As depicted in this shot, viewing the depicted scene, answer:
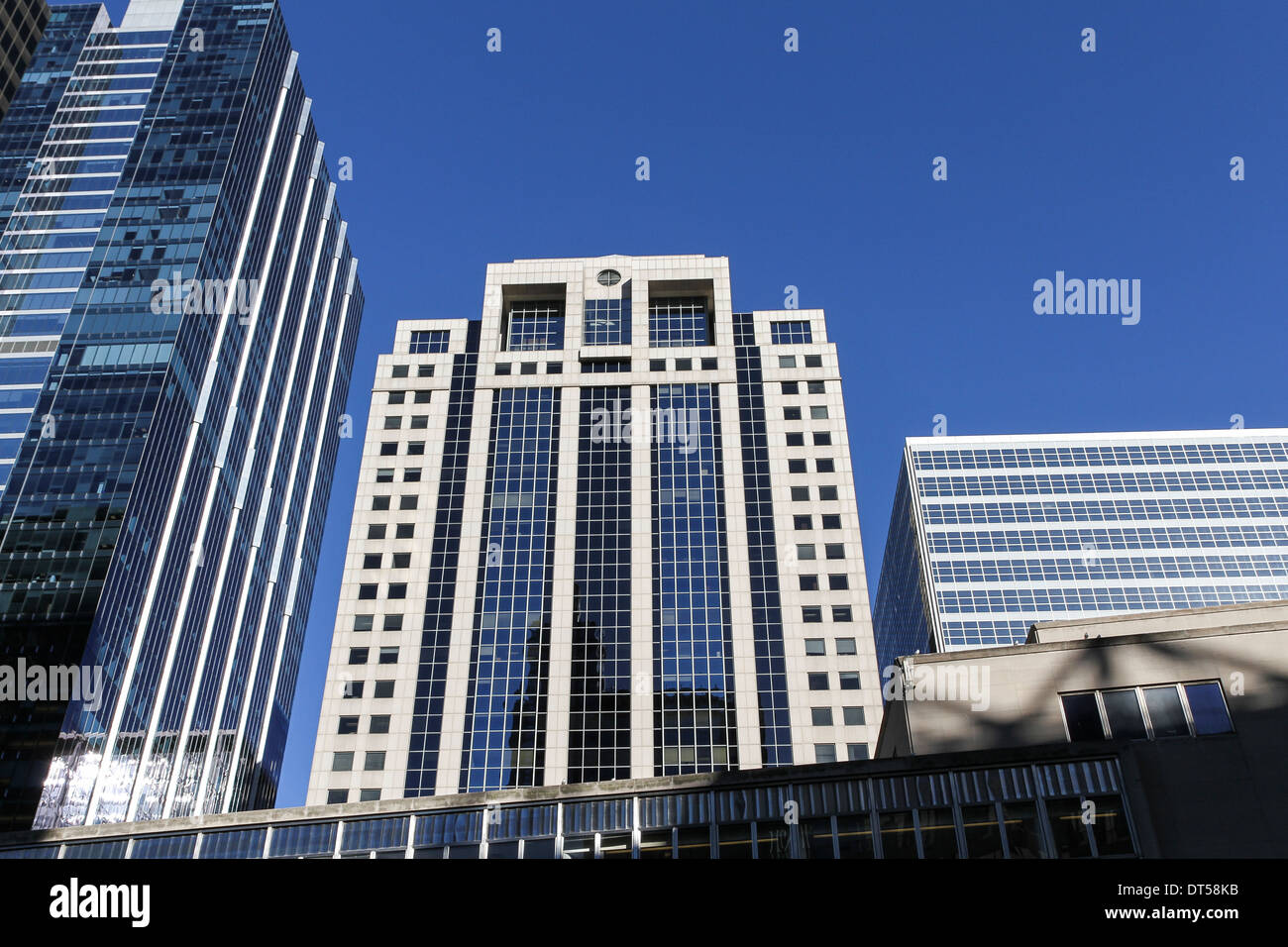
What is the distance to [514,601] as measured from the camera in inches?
3556

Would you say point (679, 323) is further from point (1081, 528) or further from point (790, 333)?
point (1081, 528)

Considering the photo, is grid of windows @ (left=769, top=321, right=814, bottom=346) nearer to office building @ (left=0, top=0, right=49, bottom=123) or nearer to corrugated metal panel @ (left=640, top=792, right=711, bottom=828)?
corrugated metal panel @ (left=640, top=792, right=711, bottom=828)

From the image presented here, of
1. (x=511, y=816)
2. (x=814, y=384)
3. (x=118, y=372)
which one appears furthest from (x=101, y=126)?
(x=511, y=816)

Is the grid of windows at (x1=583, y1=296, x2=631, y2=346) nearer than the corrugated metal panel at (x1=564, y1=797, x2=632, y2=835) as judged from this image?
No

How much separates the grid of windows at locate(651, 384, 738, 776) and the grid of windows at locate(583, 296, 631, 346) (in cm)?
822

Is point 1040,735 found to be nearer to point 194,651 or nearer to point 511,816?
point 511,816

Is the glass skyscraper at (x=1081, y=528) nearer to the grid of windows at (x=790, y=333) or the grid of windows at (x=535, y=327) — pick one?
the grid of windows at (x=790, y=333)

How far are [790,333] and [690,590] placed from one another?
3230 centimetres

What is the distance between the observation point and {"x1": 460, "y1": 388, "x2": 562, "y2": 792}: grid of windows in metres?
81.8

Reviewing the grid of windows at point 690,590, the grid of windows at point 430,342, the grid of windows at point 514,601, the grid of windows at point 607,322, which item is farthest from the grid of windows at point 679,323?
the grid of windows at point 430,342

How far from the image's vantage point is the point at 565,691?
84.8 meters

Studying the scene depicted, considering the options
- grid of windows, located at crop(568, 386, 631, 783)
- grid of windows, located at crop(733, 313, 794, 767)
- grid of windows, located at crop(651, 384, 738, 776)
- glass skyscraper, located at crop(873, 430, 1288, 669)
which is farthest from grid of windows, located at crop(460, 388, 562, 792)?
glass skyscraper, located at crop(873, 430, 1288, 669)

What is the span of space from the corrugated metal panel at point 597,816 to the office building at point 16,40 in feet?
505
